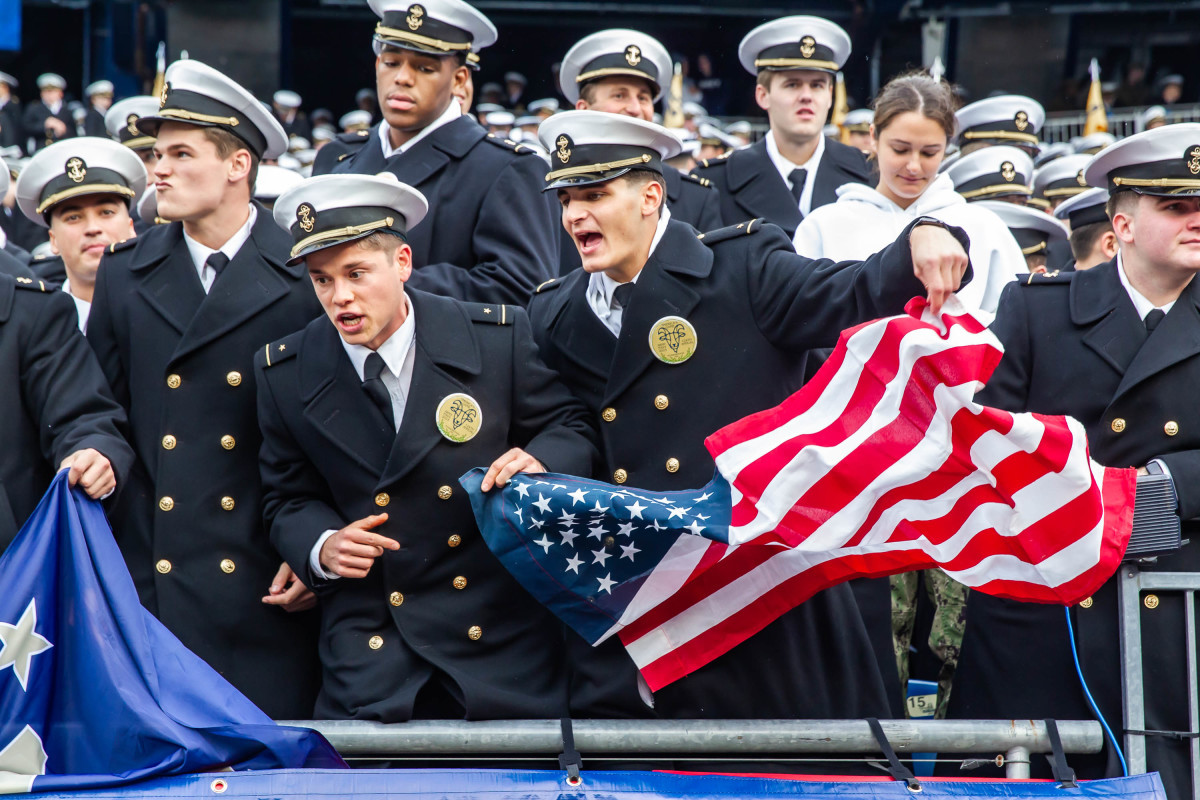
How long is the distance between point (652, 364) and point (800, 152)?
3046mm

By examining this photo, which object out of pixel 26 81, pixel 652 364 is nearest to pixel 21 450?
pixel 652 364

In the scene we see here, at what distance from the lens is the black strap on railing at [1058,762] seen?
3494 mm

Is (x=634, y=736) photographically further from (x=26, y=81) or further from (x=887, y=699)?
(x=26, y=81)

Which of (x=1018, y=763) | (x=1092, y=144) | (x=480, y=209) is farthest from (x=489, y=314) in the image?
(x=1092, y=144)

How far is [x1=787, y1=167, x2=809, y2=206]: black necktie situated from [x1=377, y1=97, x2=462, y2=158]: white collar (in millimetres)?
2044

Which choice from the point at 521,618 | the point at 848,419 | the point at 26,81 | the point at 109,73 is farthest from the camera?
the point at 26,81

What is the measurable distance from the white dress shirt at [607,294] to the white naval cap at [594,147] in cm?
21

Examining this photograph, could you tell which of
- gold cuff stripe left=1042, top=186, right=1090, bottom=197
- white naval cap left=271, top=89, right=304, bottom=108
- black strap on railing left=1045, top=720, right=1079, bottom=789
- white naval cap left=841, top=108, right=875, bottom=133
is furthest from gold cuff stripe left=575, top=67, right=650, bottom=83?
white naval cap left=271, top=89, right=304, bottom=108

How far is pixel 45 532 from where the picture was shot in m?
3.99

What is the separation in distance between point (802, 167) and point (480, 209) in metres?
2.34

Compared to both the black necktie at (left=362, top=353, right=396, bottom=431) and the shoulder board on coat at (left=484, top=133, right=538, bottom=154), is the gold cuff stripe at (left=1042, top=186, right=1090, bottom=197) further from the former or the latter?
the black necktie at (left=362, top=353, right=396, bottom=431)

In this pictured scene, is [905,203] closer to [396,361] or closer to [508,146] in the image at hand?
[508,146]

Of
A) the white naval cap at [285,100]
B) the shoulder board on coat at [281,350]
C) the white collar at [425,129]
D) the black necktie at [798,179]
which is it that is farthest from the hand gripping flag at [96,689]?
the white naval cap at [285,100]

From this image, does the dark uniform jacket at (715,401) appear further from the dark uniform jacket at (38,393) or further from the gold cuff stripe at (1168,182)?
the dark uniform jacket at (38,393)
